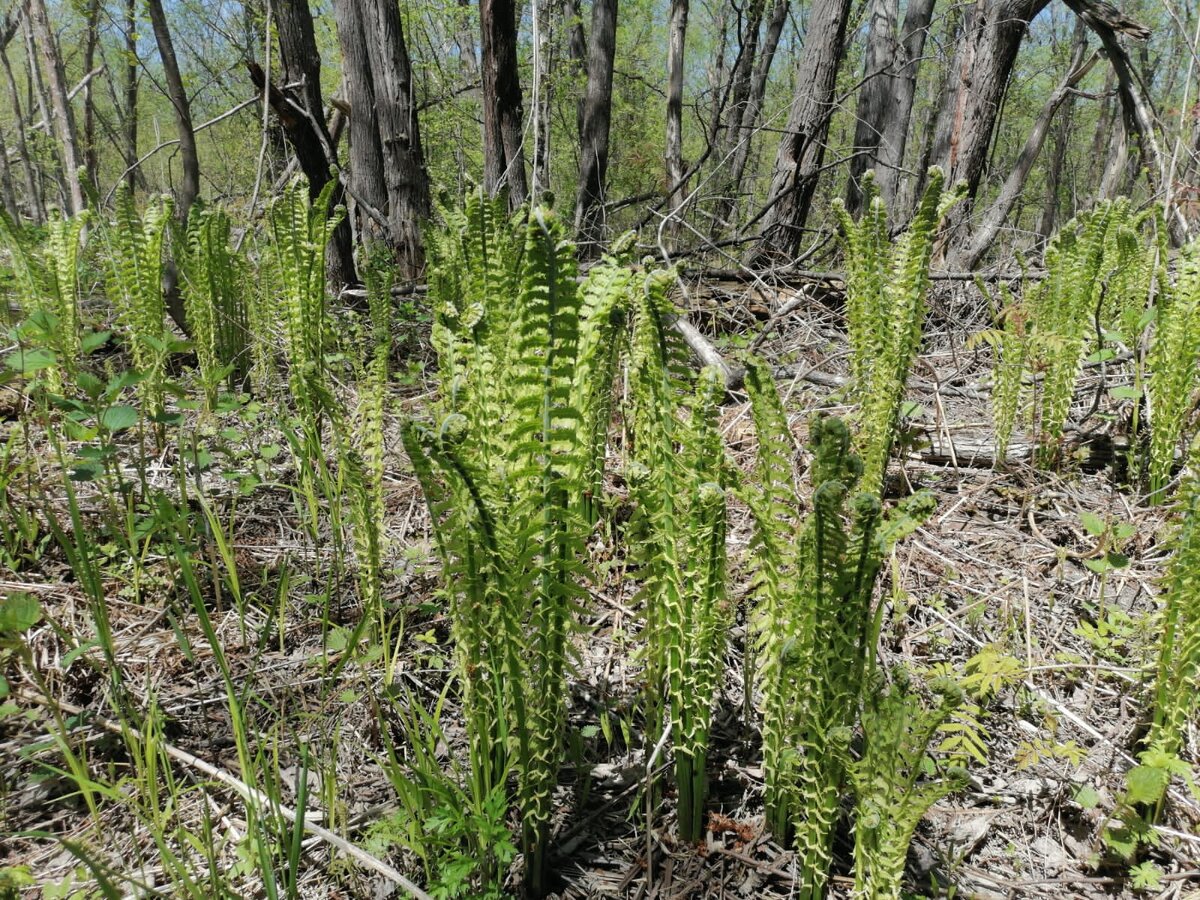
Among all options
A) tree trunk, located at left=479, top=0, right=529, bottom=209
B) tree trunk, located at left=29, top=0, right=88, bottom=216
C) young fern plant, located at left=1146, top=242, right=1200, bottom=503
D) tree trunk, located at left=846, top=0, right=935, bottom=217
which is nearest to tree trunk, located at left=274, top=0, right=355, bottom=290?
tree trunk, located at left=29, top=0, right=88, bottom=216

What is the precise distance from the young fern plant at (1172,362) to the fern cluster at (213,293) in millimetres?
3212

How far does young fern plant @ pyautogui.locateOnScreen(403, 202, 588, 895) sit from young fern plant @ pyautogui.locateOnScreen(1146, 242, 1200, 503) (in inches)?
82.4

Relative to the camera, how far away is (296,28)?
4.30m

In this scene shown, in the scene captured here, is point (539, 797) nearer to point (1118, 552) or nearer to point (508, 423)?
point (508, 423)

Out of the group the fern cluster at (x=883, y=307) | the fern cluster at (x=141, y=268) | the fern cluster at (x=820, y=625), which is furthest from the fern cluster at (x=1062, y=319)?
the fern cluster at (x=141, y=268)

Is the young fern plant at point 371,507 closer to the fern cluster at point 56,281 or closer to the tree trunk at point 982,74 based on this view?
the fern cluster at point 56,281

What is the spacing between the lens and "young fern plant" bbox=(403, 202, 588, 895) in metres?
1.11

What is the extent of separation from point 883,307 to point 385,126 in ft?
12.0

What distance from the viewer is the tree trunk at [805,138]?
4762 mm

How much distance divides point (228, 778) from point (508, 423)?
819 millimetres

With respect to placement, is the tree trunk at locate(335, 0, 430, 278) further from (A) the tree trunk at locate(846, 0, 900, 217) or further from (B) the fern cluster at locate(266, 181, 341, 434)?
(A) the tree trunk at locate(846, 0, 900, 217)

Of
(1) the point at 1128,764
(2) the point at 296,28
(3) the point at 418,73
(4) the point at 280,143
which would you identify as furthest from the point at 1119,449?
(3) the point at 418,73

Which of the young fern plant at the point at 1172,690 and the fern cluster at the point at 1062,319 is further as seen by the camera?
the fern cluster at the point at 1062,319

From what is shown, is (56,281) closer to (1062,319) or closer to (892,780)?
(892,780)
